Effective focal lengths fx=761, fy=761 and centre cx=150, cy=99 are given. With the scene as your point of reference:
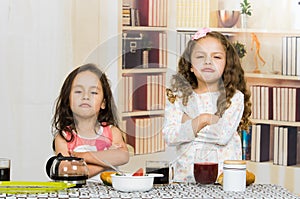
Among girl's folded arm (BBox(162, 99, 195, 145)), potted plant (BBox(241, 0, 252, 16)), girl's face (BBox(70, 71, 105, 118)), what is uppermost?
potted plant (BBox(241, 0, 252, 16))

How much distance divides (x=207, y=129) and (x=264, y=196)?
42 cm

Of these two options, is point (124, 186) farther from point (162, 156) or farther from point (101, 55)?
point (101, 55)

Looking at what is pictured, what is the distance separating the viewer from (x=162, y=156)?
2.66 meters

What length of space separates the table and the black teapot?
1.4 inches

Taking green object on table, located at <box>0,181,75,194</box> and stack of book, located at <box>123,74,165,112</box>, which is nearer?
green object on table, located at <box>0,181,75,194</box>

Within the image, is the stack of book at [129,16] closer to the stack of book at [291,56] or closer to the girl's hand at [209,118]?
the stack of book at [291,56]

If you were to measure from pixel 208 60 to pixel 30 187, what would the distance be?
2.63 feet

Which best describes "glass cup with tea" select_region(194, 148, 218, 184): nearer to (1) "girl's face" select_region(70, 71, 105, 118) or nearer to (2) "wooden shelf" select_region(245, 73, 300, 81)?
(1) "girl's face" select_region(70, 71, 105, 118)

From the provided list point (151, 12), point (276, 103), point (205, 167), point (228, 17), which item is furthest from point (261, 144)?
point (205, 167)

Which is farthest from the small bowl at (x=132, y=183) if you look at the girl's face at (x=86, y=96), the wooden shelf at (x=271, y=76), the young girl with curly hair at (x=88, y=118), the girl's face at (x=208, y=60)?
the wooden shelf at (x=271, y=76)

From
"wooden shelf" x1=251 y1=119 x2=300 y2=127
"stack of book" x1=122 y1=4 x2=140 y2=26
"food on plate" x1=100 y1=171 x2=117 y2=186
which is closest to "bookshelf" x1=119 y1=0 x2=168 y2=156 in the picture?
"food on plate" x1=100 y1=171 x2=117 y2=186

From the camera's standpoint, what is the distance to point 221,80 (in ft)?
9.14

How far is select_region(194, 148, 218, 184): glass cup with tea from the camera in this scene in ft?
7.98

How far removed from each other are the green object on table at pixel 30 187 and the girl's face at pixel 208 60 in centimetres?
66
